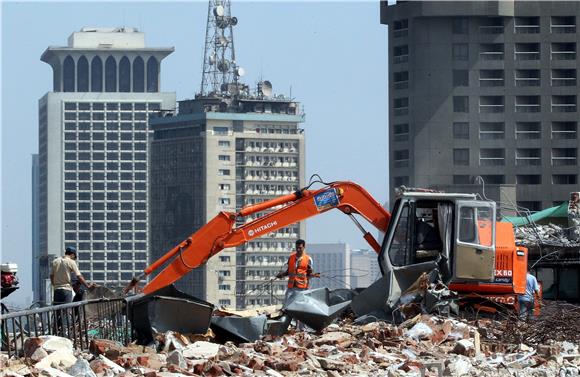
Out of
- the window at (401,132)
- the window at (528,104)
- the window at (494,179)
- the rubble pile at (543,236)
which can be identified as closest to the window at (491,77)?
the window at (528,104)

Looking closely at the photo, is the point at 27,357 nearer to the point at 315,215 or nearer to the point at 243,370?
the point at 243,370

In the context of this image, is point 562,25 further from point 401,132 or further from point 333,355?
point 333,355

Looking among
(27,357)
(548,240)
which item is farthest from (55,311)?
(548,240)

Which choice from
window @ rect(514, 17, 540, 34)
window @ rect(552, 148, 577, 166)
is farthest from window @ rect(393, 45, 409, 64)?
window @ rect(552, 148, 577, 166)

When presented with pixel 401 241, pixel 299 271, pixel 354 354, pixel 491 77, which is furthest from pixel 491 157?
pixel 354 354

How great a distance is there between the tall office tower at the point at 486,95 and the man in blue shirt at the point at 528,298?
252ft

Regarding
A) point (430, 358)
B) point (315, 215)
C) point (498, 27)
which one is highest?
point (498, 27)

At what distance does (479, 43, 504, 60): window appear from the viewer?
108044mm

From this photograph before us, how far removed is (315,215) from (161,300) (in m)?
5.62

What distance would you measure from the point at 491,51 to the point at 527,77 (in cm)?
365

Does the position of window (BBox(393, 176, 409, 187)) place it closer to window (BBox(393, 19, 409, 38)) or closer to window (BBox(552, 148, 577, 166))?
window (BBox(393, 19, 409, 38))

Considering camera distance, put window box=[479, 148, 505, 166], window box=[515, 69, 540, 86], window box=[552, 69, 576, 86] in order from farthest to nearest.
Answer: window box=[552, 69, 576, 86] → window box=[515, 69, 540, 86] → window box=[479, 148, 505, 166]

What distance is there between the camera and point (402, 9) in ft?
350

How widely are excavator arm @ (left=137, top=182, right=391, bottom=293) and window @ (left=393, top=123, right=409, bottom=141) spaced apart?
80752 mm
